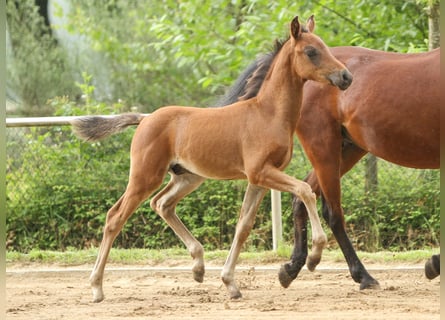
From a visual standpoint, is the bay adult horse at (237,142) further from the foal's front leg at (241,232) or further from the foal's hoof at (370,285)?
the foal's hoof at (370,285)

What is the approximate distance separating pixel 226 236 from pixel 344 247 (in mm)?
2746

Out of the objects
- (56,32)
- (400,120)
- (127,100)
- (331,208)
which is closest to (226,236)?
(331,208)

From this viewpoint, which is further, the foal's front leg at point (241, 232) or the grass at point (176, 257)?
the grass at point (176, 257)

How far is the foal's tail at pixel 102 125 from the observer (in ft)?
20.7

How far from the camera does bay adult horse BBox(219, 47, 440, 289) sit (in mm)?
6055

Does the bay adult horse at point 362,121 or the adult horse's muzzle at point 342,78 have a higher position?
the adult horse's muzzle at point 342,78

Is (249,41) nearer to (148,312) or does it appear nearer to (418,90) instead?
(418,90)

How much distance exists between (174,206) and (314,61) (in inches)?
64.6

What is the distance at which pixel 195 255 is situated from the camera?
241 inches

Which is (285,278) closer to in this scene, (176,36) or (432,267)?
(432,267)

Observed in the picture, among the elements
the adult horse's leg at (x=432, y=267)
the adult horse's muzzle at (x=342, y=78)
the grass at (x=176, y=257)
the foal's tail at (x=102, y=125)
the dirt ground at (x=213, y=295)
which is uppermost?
the adult horse's muzzle at (x=342, y=78)

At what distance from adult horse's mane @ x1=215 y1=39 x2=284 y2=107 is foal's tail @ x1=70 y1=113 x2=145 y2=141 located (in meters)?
0.79

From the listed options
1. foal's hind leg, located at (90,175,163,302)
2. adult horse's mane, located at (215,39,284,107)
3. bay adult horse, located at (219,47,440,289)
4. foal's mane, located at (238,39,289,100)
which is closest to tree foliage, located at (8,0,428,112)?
bay adult horse, located at (219,47,440,289)

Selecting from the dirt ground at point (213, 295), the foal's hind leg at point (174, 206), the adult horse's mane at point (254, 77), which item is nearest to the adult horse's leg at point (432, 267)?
the dirt ground at point (213, 295)
